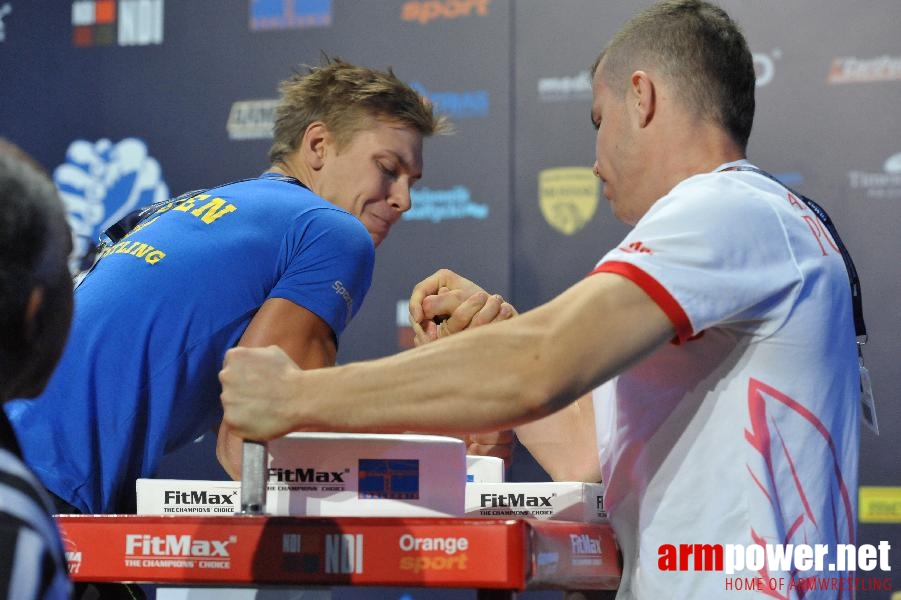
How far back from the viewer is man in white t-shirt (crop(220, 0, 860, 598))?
1.25m

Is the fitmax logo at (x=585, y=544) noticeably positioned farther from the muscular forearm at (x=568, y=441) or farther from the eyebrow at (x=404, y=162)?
the eyebrow at (x=404, y=162)

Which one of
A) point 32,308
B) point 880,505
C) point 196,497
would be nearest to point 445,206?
point 880,505

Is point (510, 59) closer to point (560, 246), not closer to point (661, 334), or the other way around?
point (560, 246)

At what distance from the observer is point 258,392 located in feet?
4.22

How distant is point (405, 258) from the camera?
4457 millimetres

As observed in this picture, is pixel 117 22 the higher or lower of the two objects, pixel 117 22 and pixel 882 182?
the higher

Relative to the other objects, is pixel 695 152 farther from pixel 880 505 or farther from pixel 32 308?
pixel 880 505

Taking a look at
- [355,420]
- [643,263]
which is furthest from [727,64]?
[355,420]

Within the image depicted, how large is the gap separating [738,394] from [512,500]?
39cm

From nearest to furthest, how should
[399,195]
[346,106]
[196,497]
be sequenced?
1. [196,497]
2. [346,106]
3. [399,195]

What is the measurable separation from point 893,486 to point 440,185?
200cm

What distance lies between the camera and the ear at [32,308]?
0.87 meters

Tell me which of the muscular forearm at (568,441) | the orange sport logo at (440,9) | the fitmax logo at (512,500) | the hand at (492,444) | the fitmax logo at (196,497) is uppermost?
the orange sport logo at (440,9)

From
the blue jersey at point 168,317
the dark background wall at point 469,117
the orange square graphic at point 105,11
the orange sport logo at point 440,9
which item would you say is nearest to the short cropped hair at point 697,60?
the blue jersey at point 168,317
